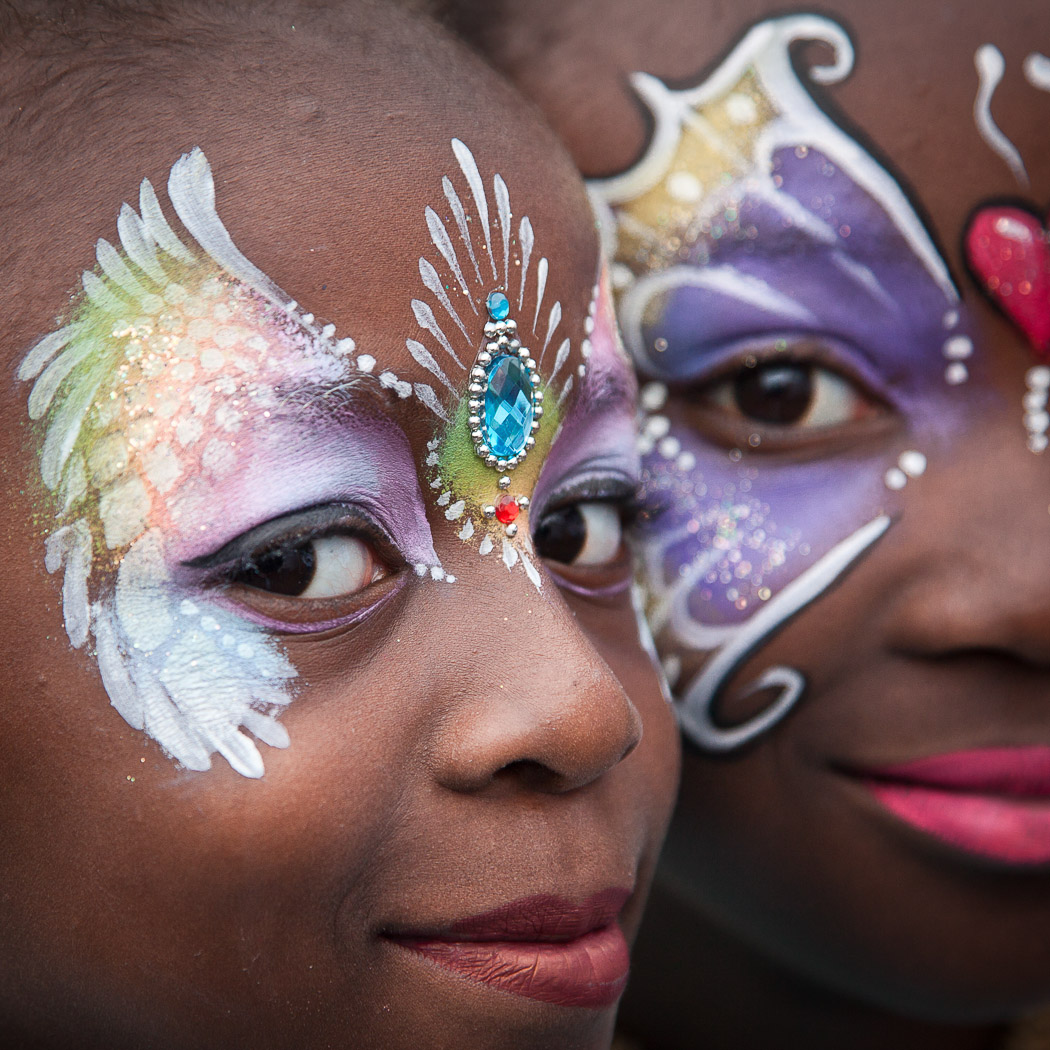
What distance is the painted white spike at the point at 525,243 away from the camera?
4.01 ft

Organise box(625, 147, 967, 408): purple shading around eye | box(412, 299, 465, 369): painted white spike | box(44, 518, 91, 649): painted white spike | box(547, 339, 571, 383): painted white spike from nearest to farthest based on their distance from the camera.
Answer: box(44, 518, 91, 649): painted white spike
box(412, 299, 465, 369): painted white spike
box(547, 339, 571, 383): painted white spike
box(625, 147, 967, 408): purple shading around eye

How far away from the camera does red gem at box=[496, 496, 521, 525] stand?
119cm

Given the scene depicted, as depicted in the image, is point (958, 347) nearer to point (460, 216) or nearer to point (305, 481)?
point (460, 216)

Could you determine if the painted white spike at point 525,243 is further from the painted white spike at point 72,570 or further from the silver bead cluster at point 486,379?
the painted white spike at point 72,570

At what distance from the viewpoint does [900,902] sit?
159 cm

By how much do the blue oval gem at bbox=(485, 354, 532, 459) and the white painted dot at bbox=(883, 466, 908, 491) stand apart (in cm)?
50

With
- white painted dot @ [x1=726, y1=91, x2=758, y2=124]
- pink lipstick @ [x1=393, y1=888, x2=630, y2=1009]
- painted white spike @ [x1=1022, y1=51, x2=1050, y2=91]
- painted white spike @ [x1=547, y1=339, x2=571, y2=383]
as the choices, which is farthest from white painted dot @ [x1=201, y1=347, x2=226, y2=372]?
painted white spike @ [x1=1022, y1=51, x2=1050, y2=91]

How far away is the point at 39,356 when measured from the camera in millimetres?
1041

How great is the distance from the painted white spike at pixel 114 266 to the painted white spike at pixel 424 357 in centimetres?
21

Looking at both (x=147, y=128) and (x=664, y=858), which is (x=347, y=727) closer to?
(x=147, y=128)

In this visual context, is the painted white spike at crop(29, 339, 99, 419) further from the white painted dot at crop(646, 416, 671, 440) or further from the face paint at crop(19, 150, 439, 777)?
the white painted dot at crop(646, 416, 671, 440)

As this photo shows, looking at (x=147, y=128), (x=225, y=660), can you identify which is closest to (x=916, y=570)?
(x=225, y=660)

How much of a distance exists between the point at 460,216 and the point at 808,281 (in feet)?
1.59

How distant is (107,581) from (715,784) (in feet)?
2.66
